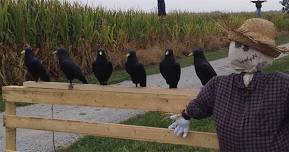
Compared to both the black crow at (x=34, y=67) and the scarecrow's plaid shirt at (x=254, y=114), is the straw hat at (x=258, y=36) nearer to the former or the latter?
the scarecrow's plaid shirt at (x=254, y=114)


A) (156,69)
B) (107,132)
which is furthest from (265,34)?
(156,69)

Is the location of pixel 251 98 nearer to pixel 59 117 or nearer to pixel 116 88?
pixel 116 88

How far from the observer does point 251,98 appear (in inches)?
111

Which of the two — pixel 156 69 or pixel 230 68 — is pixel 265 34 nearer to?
pixel 230 68

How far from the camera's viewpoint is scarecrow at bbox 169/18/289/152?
2.77 metres

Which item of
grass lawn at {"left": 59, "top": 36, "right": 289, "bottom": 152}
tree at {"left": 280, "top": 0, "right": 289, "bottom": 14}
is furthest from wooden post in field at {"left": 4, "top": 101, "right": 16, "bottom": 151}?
tree at {"left": 280, "top": 0, "right": 289, "bottom": 14}

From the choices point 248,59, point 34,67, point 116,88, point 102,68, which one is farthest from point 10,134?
point 248,59

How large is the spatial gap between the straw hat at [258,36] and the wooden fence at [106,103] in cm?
75

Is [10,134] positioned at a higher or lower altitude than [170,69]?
lower

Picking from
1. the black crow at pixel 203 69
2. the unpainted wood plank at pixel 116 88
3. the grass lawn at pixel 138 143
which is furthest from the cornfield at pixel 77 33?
the unpainted wood plank at pixel 116 88

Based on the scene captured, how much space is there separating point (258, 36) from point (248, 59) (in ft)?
0.44

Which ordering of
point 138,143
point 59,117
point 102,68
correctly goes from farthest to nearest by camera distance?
point 59,117
point 138,143
point 102,68

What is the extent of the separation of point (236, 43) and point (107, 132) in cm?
140

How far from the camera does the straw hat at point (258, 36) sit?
9.46 feet
